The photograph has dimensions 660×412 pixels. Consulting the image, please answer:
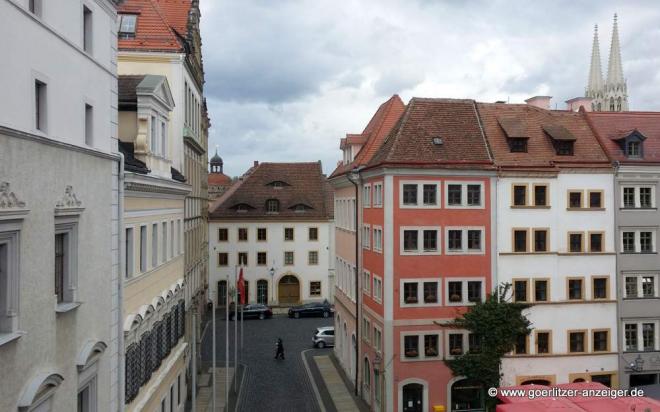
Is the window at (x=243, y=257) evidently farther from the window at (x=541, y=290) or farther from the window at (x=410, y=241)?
the window at (x=541, y=290)

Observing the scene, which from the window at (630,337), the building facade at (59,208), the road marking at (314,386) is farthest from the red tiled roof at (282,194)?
the building facade at (59,208)

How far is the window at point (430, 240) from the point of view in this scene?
3172cm

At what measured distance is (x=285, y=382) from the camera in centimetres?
3922

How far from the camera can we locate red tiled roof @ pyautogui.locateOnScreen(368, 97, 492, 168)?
31.7m

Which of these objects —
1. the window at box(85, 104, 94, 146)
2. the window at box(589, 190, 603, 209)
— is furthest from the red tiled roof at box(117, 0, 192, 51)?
the window at box(589, 190, 603, 209)

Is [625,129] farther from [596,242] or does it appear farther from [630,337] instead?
[630,337]

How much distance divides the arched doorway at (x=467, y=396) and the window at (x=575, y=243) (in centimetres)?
919

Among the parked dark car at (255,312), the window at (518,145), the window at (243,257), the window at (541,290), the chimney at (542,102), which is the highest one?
the chimney at (542,102)

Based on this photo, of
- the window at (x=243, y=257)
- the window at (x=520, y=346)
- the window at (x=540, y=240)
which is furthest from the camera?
the window at (x=243, y=257)

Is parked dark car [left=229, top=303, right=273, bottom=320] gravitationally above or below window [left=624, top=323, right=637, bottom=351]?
below

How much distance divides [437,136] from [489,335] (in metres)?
10.8

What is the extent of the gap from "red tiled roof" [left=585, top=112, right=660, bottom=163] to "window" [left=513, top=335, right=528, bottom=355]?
37.2ft

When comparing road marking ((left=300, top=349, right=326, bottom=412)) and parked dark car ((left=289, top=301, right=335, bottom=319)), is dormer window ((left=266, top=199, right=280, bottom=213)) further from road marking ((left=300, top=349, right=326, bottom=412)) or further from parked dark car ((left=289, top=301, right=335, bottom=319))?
road marking ((left=300, top=349, right=326, bottom=412))

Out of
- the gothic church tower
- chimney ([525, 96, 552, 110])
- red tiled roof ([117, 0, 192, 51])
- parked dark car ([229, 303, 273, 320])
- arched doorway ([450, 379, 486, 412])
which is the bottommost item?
parked dark car ([229, 303, 273, 320])
